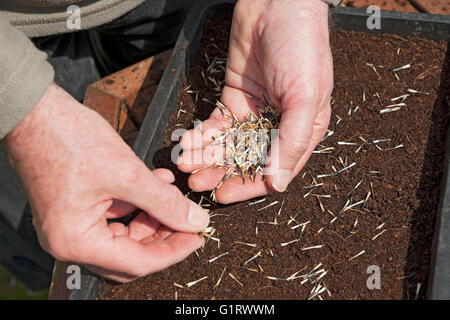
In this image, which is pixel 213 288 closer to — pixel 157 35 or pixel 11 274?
pixel 157 35

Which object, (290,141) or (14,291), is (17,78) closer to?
(290,141)

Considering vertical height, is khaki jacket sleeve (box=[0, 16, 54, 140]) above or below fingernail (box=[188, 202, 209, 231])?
above

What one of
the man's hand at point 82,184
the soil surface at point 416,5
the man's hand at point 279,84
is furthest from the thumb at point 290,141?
the soil surface at point 416,5

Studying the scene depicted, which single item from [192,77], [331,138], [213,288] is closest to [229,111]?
[192,77]

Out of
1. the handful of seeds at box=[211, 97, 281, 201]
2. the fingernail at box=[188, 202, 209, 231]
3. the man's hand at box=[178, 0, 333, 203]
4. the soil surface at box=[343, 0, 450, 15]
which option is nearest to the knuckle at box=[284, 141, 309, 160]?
the man's hand at box=[178, 0, 333, 203]

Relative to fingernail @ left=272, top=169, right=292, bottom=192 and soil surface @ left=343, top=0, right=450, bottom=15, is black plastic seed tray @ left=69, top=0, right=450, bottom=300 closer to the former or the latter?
soil surface @ left=343, top=0, right=450, bottom=15

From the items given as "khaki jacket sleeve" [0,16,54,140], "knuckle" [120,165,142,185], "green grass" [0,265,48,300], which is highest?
"khaki jacket sleeve" [0,16,54,140]

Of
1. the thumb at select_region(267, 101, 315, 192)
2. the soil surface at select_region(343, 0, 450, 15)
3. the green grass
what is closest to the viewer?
the thumb at select_region(267, 101, 315, 192)

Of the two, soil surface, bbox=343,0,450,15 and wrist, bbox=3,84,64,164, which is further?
soil surface, bbox=343,0,450,15
